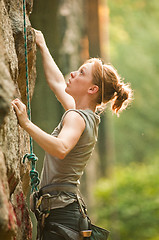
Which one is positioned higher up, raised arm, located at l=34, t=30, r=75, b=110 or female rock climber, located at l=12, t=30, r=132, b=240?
raised arm, located at l=34, t=30, r=75, b=110

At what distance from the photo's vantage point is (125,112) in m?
19.9

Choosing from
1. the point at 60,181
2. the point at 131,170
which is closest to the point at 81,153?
the point at 60,181

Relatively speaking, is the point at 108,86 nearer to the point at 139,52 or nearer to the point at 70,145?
the point at 70,145

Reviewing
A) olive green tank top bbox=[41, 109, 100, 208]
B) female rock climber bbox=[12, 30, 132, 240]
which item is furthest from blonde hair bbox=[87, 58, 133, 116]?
olive green tank top bbox=[41, 109, 100, 208]

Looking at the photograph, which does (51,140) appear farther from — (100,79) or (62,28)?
(62,28)

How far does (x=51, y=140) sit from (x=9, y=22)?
2.99 feet

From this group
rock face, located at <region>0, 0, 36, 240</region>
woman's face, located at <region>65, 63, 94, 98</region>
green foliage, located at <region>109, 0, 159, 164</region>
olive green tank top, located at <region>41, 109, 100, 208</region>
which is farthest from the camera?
green foliage, located at <region>109, 0, 159, 164</region>

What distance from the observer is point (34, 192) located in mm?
2881

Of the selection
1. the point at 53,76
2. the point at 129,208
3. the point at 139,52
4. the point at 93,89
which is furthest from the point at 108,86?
the point at 139,52

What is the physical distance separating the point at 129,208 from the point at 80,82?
1108 centimetres

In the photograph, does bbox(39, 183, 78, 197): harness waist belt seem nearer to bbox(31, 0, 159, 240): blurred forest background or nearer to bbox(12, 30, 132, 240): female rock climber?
bbox(12, 30, 132, 240): female rock climber

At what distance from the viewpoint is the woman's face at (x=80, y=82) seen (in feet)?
10.1

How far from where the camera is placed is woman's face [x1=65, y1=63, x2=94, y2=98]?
10.1ft

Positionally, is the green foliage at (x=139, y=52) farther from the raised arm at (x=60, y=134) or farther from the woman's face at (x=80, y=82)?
the raised arm at (x=60, y=134)
